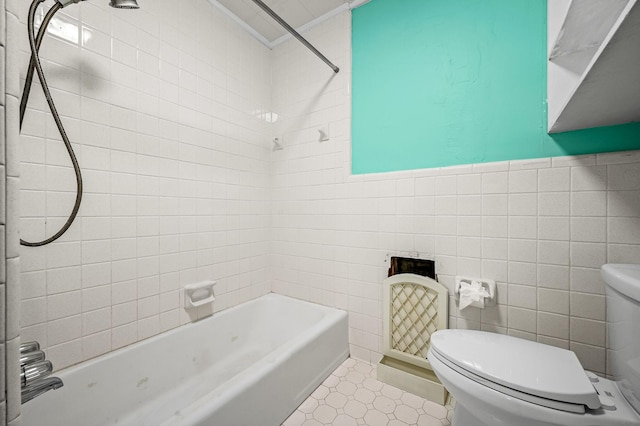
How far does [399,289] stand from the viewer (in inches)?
60.8

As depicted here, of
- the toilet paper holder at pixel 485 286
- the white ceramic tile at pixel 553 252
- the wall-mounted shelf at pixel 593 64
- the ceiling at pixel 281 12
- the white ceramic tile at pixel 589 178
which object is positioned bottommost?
the toilet paper holder at pixel 485 286

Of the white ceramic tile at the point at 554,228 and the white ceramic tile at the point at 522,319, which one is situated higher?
the white ceramic tile at the point at 554,228

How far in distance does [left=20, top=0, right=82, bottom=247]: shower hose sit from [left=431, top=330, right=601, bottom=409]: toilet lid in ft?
5.13

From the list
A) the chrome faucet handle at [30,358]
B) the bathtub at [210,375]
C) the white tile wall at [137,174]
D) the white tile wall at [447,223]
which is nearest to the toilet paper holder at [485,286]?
the white tile wall at [447,223]

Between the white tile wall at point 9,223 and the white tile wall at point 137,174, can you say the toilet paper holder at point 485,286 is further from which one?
the white tile wall at point 9,223

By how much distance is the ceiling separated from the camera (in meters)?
1.72

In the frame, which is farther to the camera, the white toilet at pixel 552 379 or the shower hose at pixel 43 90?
the shower hose at pixel 43 90

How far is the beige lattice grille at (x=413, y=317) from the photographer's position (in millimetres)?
1450

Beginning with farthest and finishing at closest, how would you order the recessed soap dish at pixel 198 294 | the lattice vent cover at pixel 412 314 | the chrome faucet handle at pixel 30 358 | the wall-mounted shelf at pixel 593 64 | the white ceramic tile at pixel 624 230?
the recessed soap dish at pixel 198 294 → the lattice vent cover at pixel 412 314 → the white ceramic tile at pixel 624 230 → the chrome faucet handle at pixel 30 358 → the wall-mounted shelf at pixel 593 64

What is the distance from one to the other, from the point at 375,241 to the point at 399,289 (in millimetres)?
312

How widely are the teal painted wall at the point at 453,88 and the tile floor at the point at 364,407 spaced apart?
1237 mm

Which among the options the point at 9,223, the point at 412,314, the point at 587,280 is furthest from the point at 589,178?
the point at 9,223

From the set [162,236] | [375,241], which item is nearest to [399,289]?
[375,241]

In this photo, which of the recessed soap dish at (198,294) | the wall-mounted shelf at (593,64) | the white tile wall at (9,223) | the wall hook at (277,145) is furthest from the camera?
the wall hook at (277,145)
